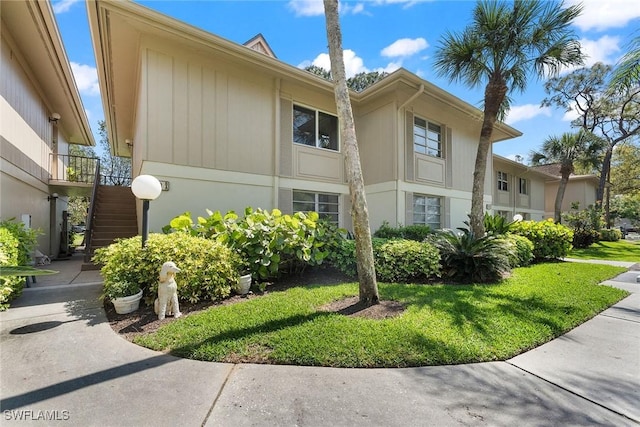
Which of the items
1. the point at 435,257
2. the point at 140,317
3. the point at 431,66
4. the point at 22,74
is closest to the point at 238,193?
the point at 140,317

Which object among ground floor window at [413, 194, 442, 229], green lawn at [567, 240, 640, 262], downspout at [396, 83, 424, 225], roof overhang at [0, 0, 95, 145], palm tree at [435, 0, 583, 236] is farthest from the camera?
green lawn at [567, 240, 640, 262]

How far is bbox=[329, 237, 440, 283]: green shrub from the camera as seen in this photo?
22.0ft

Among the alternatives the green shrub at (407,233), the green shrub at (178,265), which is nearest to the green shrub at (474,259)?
the green shrub at (407,233)

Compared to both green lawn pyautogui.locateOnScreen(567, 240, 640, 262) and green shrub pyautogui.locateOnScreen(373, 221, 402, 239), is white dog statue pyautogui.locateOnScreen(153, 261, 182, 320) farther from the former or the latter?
green lawn pyautogui.locateOnScreen(567, 240, 640, 262)

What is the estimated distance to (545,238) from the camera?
10125 mm

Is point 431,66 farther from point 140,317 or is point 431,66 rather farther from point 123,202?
→ point 123,202

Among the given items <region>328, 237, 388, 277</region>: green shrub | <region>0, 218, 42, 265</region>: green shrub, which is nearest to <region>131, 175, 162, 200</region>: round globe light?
<region>0, 218, 42, 265</region>: green shrub

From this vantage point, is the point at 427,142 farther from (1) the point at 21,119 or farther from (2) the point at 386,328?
(1) the point at 21,119

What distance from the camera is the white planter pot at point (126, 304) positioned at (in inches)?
173

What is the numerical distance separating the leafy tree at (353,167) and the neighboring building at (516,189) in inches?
642

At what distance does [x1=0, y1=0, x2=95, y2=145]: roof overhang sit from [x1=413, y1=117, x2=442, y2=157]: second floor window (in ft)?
36.9

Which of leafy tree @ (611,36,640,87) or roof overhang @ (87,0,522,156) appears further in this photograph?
roof overhang @ (87,0,522,156)

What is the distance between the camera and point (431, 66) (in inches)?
364

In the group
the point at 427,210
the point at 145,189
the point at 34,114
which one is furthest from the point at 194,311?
the point at 34,114
